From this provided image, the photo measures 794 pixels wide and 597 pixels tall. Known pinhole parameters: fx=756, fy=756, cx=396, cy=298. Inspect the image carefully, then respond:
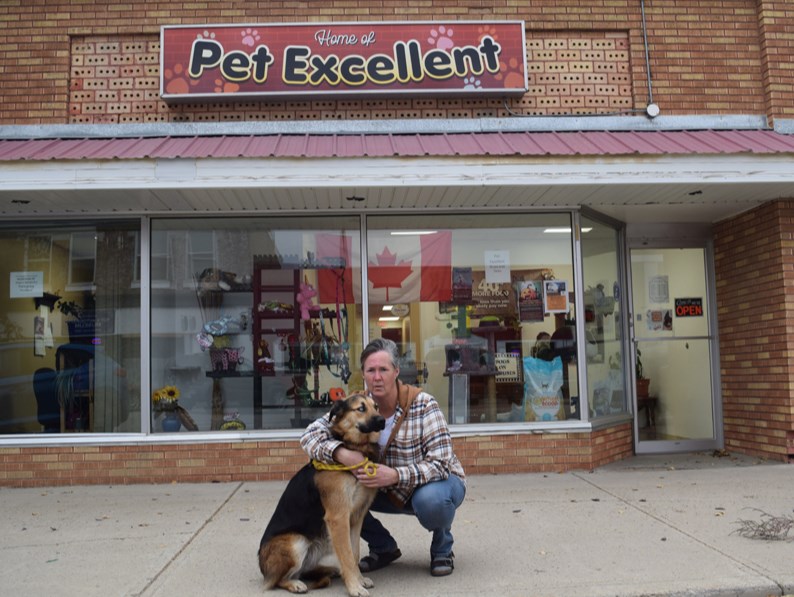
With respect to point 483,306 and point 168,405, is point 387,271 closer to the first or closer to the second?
point 483,306

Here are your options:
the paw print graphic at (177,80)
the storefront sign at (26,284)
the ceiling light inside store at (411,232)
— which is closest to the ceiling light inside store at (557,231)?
the ceiling light inside store at (411,232)

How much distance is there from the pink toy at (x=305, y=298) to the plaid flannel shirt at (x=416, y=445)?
12.9 feet

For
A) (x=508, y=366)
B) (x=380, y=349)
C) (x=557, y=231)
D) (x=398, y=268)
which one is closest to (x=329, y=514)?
(x=380, y=349)

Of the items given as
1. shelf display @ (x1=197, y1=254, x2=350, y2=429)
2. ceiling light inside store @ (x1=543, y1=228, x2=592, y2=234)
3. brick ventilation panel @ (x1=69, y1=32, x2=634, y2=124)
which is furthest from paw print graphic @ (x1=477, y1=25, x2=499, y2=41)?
shelf display @ (x1=197, y1=254, x2=350, y2=429)

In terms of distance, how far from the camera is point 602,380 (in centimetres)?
871

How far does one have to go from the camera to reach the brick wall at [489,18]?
8195 mm

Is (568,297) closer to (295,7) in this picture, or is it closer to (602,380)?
(602,380)

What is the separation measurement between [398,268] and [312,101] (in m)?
2.04

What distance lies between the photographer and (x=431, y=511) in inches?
169

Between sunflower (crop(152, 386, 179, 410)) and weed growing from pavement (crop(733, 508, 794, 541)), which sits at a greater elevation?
sunflower (crop(152, 386, 179, 410))

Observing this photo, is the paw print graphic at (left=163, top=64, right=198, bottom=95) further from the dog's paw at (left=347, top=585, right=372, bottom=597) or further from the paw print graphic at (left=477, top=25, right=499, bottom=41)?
the dog's paw at (left=347, top=585, right=372, bottom=597)

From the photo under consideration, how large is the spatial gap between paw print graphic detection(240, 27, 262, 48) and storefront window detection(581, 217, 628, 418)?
13.4 feet

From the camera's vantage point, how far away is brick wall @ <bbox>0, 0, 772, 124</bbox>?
26.9ft

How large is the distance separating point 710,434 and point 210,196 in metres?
6.55
